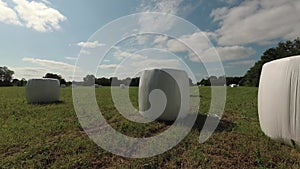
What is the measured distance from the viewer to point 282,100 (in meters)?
5.31

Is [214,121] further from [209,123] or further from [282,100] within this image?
[282,100]

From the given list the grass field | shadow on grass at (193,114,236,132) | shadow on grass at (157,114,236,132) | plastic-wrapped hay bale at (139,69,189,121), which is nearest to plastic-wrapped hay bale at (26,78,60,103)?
the grass field

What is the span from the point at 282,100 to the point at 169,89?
12.4 ft

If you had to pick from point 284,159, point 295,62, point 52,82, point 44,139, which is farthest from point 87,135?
point 52,82

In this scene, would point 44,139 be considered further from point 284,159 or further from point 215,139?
point 284,159

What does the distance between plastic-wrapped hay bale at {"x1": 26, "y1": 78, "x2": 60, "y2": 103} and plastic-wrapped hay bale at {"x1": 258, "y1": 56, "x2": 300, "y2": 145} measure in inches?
509

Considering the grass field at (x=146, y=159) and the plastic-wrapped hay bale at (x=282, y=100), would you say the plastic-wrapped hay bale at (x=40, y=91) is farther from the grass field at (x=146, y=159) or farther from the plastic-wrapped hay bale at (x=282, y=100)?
the plastic-wrapped hay bale at (x=282, y=100)

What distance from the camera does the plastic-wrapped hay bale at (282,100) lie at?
5035 mm

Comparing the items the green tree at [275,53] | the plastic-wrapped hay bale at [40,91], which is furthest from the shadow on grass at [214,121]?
the green tree at [275,53]

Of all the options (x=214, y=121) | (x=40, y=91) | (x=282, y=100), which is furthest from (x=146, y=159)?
(x=40, y=91)

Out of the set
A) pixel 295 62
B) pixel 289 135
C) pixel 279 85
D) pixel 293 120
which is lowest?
pixel 289 135

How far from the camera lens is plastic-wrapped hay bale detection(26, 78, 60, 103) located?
1433 centimetres

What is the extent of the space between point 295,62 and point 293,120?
130 centimetres

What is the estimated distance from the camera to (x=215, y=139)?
20.5ft
